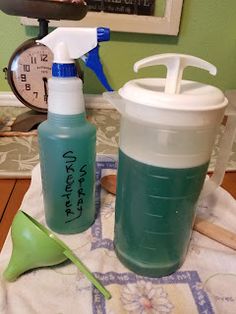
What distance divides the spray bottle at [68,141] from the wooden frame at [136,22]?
1.43 feet

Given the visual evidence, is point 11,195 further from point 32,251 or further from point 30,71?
point 30,71

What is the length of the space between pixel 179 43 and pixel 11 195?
577 mm

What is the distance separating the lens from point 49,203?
1.15 feet

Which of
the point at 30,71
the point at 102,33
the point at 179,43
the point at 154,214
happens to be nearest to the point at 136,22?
the point at 179,43

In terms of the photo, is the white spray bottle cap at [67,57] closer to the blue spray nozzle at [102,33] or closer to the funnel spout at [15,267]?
the blue spray nozzle at [102,33]

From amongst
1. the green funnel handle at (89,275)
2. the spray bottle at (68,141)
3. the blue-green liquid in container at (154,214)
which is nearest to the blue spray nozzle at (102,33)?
the spray bottle at (68,141)

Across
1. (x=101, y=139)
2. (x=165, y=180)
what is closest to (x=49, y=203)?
(x=165, y=180)

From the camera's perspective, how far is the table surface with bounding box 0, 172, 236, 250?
365mm

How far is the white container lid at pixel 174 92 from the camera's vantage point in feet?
0.76

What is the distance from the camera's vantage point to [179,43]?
2.52 ft

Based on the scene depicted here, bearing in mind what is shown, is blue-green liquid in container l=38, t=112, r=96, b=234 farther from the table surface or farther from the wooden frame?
the wooden frame

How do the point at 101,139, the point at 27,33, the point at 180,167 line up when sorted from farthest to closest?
the point at 27,33 → the point at 101,139 → the point at 180,167

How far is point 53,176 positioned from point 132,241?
0.11 meters

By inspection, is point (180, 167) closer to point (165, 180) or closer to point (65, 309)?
point (165, 180)
